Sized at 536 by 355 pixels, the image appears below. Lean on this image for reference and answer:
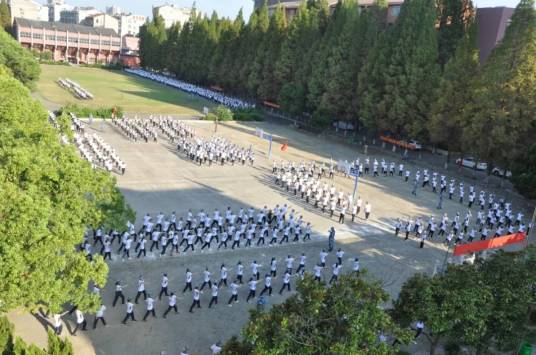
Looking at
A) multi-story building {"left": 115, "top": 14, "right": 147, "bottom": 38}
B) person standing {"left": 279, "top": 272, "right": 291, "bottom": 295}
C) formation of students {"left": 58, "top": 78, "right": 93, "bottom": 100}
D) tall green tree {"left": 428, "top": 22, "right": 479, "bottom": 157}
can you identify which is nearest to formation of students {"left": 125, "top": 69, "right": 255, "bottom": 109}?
formation of students {"left": 58, "top": 78, "right": 93, "bottom": 100}

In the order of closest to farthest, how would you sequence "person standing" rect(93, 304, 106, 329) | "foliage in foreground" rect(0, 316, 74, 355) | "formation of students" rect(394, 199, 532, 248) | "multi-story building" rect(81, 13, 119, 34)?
1. "foliage in foreground" rect(0, 316, 74, 355)
2. "person standing" rect(93, 304, 106, 329)
3. "formation of students" rect(394, 199, 532, 248)
4. "multi-story building" rect(81, 13, 119, 34)

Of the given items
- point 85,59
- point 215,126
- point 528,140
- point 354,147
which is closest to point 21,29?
point 85,59

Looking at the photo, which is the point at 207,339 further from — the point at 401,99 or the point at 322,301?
the point at 401,99

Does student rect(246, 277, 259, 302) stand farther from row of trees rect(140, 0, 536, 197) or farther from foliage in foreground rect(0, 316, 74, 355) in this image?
row of trees rect(140, 0, 536, 197)

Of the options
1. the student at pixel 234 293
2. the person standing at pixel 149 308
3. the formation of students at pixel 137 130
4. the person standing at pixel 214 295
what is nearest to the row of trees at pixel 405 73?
the formation of students at pixel 137 130

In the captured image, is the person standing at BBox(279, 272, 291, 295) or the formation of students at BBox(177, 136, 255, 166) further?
the formation of students at BBox(177, 136, 255, 166)

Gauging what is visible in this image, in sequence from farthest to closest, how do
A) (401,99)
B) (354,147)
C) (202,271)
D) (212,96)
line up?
1. (212,96)
2. (354,147)
3. (401,99)
4. (202,271)

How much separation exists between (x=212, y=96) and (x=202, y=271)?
4362cm

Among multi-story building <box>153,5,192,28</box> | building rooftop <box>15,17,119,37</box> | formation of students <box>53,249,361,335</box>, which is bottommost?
formation of students <box>53,249,361,335</box>

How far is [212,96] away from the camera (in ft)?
188

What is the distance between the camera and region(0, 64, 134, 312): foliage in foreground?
30.1ft

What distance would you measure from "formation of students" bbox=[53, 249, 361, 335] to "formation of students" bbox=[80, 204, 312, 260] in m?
1.48

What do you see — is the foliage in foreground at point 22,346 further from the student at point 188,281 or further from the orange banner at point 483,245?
the orange banner at point 483,245

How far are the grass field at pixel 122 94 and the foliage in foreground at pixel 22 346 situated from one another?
38.0 metres
